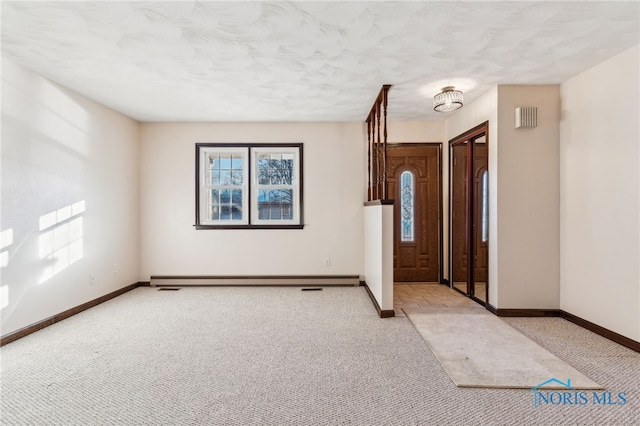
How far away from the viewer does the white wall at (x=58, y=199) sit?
2.88 m

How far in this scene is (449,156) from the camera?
4.87 metres

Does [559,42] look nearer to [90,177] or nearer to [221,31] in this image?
[221,31]

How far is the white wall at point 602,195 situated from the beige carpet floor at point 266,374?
1.19 feet

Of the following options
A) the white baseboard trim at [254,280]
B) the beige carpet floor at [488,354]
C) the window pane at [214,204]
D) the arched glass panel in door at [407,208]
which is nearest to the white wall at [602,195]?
the beige carpet floor at [488,354]

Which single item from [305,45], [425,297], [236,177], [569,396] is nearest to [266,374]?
[569,396]

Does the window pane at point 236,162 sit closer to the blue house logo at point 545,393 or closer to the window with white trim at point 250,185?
the window with white trim at point 250,185

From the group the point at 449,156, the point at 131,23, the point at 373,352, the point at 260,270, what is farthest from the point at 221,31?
the point at 449,156

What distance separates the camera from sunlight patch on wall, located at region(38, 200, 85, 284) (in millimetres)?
3230

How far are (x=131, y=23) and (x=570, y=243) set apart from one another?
14.8 ft

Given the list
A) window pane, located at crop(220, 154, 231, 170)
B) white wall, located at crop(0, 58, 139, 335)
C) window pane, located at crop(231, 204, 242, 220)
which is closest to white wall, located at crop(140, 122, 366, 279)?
window pane, located at crop(231, 204, 242, 220)

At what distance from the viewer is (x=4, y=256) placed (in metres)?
2.79

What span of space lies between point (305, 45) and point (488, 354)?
295 centimetres

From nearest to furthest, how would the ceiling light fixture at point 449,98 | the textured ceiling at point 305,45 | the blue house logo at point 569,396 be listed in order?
the blue house logo at point 569,396 < the textured ceiling at point 305,45 < the ceiling light fixture at point 449,98

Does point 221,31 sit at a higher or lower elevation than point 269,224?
higher
